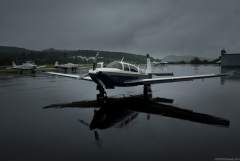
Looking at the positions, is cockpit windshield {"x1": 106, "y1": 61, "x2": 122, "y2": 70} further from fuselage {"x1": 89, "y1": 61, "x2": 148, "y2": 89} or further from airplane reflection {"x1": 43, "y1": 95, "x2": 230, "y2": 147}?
airplane reflection {"x1": 43, "y1": 95, "x2": 230, "y2": 147}

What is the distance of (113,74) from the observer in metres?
12.2

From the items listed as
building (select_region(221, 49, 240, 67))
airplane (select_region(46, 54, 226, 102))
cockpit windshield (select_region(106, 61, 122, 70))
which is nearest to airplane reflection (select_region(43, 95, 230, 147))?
airplane (select_region(46, 54, 226, 102))

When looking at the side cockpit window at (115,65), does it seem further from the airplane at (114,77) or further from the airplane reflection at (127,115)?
the airplane reflection at (127,115)

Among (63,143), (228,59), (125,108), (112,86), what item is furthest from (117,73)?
(228,59)

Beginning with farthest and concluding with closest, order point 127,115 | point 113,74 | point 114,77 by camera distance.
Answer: point 114,77 → point 113,74 → point 127,115

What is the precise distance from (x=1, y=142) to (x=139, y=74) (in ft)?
32.8

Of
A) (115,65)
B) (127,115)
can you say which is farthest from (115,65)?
(127,115)

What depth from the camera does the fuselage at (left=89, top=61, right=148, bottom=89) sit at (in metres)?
11.5

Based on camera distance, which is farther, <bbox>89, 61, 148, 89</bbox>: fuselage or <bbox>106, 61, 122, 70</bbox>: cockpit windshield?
<bbox>106, 61, 122, 70</bbox>: cockpit windshield

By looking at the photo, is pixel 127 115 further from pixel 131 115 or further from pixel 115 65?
pixel 115 65

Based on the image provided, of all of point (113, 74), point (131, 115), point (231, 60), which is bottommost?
point (131, 115)

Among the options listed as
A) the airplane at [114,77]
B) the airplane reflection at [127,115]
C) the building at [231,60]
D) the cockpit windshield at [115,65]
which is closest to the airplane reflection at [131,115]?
the airplane reflection at [127,115]

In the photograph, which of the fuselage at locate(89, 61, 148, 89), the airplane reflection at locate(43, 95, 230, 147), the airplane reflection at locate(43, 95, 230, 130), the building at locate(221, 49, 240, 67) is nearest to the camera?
the airplane reflection at locate(43, 95, 230, 147)

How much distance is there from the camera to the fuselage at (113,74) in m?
11.5
